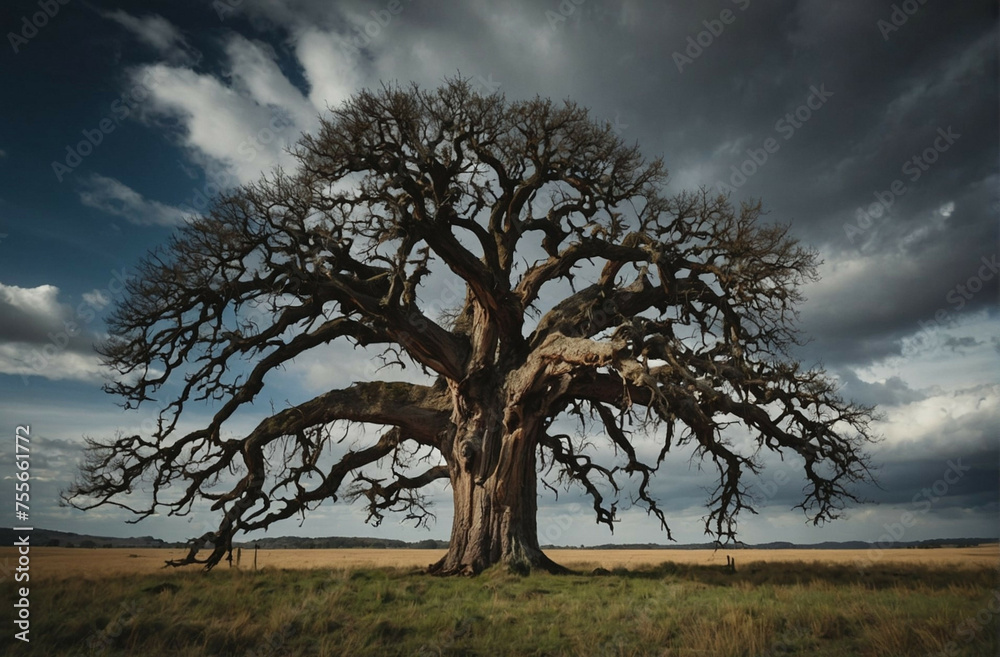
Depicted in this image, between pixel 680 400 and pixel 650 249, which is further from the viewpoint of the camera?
pixel 650 249

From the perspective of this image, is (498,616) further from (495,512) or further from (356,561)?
(356,561)

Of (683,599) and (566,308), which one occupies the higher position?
(566,308)

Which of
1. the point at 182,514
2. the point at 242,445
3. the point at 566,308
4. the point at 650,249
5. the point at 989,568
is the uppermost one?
the point at 650,249

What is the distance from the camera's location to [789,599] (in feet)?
35.1

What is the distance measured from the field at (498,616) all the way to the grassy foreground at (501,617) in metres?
0.03

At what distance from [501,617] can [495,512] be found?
5.57 meters

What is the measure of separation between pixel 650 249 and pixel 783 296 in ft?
12.2

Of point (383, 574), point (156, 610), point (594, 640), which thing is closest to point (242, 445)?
point (383, 574)

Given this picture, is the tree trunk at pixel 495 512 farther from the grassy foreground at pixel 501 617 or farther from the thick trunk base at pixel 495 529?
the grassy foreground at pixel 501 617

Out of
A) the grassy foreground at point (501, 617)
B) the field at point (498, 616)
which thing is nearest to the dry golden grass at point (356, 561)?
the field at point (498, 616)

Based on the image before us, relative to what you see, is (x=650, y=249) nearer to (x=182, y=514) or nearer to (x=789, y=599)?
(x=789, y=599)

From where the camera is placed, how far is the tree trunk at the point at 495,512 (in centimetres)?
1431

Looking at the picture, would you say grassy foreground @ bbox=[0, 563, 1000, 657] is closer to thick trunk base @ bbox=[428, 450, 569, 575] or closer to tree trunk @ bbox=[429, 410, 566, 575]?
thick trunk base @ bbox=[428, 450, 569, 575]

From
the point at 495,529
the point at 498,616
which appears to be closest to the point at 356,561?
the point at 495,529
